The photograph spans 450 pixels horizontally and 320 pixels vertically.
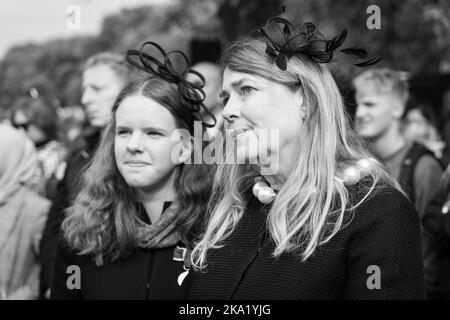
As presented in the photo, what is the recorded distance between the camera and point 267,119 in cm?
272

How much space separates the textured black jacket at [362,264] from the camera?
2488 millimetres

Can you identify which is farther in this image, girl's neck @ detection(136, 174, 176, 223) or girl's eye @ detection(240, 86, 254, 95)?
girl's neck @ detection(136, 174, 176, 223)

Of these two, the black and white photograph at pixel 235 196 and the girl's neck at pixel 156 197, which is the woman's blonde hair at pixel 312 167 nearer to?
the black and white photograph at pixel 235 196

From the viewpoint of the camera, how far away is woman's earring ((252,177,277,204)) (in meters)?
2.83

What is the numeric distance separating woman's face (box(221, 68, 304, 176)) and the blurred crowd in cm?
122

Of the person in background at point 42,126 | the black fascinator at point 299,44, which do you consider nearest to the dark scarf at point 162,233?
the black fascinator at point 299,44

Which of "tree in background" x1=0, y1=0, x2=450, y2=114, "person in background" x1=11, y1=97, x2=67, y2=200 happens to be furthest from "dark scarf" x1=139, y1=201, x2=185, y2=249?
"tree in background" x1=0, y1=0, x2=450, y2=114

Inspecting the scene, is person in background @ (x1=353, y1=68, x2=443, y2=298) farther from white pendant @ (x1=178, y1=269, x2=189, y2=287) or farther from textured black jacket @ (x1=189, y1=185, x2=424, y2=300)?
textured black jacket @ (x1=189, y1=185, x2=424, y2=300)

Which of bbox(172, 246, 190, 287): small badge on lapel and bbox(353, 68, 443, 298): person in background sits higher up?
bbox(353, 68, 443, 298): person in background

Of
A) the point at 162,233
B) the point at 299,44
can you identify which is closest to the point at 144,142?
the point at 162,233

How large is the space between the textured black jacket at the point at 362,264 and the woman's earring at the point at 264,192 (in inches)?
9.8

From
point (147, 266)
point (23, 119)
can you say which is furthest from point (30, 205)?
point (23, 119)

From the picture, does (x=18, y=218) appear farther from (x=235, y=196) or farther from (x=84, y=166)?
(x=235, y=196)
